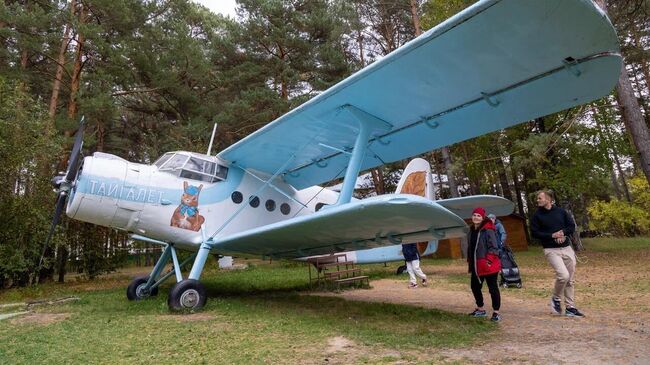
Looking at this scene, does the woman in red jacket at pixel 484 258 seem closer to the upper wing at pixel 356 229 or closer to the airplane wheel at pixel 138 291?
the upper wing at pixel 356 229

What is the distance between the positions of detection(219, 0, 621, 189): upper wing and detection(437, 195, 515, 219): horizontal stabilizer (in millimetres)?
1270

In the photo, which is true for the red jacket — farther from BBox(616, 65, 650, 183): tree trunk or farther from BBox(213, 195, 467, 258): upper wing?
BBox(616, 65, 650, 183): tree trunk

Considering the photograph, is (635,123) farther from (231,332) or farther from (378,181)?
(378,181)

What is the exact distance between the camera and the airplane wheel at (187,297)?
254 inches

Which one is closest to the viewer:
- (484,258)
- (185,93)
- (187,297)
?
(484,258)

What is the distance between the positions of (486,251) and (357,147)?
2481 mm

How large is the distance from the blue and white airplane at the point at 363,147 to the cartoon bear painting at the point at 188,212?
0.02m

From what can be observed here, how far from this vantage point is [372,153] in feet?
27.4

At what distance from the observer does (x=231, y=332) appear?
5066 millimetres

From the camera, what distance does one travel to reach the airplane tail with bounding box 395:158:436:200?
35.6 ft

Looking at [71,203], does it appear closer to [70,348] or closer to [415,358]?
[70,348]

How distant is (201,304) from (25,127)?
29.9ft

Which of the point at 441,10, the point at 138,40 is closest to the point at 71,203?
the point at 138,40

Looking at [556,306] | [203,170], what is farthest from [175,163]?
[556,306]
